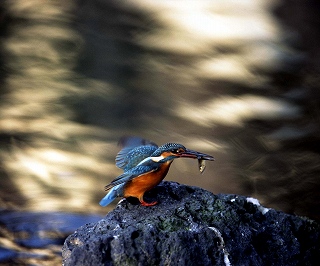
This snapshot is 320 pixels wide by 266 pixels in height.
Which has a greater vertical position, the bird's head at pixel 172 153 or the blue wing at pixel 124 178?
the bird's head at pixel 172 153

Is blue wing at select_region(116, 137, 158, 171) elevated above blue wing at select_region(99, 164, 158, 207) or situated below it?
above

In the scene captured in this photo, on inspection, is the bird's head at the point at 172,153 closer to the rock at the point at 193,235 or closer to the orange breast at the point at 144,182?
the orange breast at the point at 144,182

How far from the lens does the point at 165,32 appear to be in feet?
18.8

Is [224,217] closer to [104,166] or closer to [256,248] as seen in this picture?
[256,248]

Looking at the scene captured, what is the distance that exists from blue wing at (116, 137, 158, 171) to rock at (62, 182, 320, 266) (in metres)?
0.15

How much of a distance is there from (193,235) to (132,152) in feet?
1.63

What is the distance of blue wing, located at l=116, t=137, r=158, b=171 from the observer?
252 cm

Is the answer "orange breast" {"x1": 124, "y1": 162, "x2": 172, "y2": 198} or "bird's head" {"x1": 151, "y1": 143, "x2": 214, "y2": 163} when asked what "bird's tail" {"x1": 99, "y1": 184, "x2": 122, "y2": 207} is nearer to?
"orange breast" {"x1": 124, "y1": 162, "x2": 172, "y2": 198}

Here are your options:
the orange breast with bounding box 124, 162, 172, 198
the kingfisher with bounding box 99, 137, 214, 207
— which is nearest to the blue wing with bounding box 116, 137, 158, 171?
the kingfisher with bounding box 99, 137, 214, 207

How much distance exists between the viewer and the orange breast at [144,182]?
240 cm

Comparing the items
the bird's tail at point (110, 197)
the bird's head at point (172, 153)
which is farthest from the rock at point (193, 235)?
the bird's head at point (172, 153)

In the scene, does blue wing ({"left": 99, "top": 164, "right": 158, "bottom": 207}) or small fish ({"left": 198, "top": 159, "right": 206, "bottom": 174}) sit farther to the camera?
small fish ({"left": 198, "top": 159, "right": 206, "bottom": 174})

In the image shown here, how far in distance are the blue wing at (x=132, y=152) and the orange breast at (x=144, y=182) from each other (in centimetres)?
11

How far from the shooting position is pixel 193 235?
2262 millimetres
